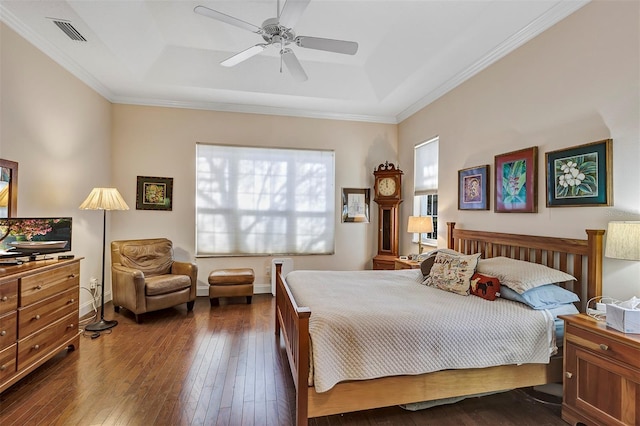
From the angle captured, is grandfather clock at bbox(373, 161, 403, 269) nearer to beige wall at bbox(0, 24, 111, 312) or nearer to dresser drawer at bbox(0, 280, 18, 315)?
beige wall at bbox(0, 24, 111, 312)

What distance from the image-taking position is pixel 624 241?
1846 millimetres

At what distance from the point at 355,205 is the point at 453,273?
9.06 feet

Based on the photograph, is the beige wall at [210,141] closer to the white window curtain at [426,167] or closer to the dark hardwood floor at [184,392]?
the white window curtain at [426,167]

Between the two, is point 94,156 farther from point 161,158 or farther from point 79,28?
point 79,28

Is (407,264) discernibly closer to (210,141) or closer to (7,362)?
(210,141)

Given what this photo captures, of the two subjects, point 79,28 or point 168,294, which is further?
point 168,294

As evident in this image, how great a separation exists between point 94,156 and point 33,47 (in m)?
1.44

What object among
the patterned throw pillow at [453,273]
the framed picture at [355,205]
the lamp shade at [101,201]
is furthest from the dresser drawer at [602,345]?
the lamp shade at [101,201]

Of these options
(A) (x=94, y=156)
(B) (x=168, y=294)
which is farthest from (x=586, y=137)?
(A) (x=94, y=156)

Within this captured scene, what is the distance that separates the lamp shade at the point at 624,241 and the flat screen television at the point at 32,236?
13.7 ft

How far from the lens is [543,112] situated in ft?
8.96

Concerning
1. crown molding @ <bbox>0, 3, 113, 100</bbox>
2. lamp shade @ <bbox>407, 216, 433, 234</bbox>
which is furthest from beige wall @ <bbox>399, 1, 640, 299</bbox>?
crown molding @ <bbox>0, 3, 113, 100</bbox>

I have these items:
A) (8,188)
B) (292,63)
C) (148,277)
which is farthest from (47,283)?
(292,63)

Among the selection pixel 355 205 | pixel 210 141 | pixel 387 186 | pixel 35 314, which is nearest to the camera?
→ pixel 35 314
